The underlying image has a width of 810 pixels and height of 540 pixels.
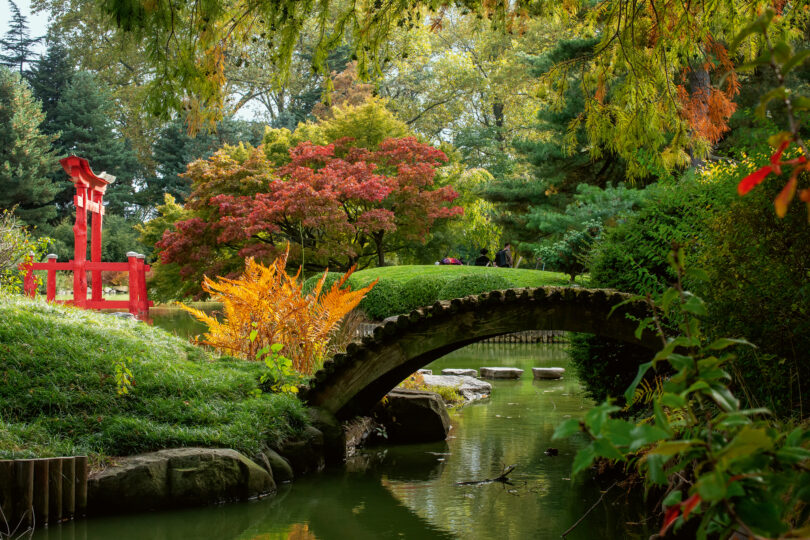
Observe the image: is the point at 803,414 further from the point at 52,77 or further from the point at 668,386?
the point at 52,77

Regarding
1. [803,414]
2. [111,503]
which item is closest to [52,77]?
[111,503]

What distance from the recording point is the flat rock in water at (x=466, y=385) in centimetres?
809

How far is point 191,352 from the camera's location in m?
6.32

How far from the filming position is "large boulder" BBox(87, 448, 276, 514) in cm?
396

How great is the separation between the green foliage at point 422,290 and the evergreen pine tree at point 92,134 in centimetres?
2078

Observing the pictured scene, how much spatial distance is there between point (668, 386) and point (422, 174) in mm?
14806

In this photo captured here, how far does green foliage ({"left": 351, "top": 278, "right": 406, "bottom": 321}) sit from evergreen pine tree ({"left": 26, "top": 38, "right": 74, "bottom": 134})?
22989 mm

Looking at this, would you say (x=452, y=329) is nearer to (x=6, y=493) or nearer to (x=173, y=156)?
(x=6, y=493)

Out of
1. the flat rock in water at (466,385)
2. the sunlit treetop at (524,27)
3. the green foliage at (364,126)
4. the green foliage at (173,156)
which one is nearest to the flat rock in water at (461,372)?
the flat rock in water at (466,385)

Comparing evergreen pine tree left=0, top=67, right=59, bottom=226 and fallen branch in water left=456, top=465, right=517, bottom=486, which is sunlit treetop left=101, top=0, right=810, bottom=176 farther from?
evergreen pine tree left=0, top=67, right=59, bottom=226

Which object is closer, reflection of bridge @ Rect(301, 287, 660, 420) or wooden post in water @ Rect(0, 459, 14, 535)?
wooden post in water @ Rect(0, 459, 14, 535)

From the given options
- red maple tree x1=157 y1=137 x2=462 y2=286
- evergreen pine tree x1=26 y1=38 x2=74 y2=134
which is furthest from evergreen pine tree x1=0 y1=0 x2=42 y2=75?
red maple tree x1=157 y1=137 x2=462 y2=286

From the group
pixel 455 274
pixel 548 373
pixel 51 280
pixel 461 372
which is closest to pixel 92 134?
pixel 51 280

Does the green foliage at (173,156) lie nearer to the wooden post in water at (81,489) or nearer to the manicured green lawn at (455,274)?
the manicured green lawn at (455,274)
